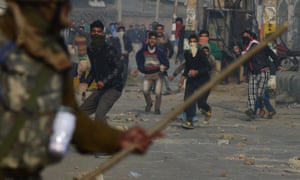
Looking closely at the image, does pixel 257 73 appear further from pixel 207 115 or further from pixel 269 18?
pixel 269 18

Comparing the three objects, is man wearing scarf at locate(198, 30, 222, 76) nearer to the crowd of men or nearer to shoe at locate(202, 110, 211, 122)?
shoe at locate(202, 110, 211, 122)

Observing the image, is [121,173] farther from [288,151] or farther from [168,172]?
[288,151]

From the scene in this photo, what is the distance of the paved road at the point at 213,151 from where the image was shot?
1234cm

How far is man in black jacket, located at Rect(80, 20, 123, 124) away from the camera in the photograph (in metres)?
14.2

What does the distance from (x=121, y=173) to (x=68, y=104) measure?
723 centimetres

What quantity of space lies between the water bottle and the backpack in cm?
6

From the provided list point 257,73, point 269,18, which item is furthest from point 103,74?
point 269,18

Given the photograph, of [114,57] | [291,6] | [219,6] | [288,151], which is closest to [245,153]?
[288,151]

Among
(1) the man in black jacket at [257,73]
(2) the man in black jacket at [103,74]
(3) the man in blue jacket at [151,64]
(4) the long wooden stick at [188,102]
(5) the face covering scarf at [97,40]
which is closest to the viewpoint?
(4) the long wooden stick at [188,102]

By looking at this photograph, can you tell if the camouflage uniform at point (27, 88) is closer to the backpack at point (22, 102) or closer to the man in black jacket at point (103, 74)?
the backpack at point (22, 102)

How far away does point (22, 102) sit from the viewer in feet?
15.7

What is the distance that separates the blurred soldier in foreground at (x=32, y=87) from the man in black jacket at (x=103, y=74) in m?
9.17

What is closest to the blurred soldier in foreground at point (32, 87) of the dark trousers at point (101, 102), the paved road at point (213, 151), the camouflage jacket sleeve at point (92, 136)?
the camouflage jacket sleeve at point (92, 136)

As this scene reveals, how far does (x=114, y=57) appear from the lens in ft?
46.9
